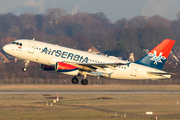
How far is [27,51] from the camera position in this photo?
181 feet

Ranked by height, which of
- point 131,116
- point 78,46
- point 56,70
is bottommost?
point 131,116

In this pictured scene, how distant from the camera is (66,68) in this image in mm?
55188

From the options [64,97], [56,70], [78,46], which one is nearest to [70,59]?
[56,70]

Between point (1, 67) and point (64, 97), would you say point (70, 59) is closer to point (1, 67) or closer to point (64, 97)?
point (64, 97)

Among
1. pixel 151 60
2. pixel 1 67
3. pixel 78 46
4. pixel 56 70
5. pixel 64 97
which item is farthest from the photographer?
pixel 78 46

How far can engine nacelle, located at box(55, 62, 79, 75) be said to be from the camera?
54662 mm

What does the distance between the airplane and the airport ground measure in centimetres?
658

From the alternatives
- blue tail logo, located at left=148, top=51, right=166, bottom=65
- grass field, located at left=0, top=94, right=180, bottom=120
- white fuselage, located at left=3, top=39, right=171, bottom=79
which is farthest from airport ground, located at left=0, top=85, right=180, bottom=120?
blue tail logo, located at left=148, top=51, right=166, bottom=65

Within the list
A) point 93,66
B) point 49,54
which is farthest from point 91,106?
point 49,54

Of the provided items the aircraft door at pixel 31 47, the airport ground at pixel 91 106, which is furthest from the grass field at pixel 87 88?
the aircraft door at pixel 31 47

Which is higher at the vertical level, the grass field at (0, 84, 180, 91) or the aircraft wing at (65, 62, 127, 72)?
the aircraft wing at (65, 62, 127, 72)

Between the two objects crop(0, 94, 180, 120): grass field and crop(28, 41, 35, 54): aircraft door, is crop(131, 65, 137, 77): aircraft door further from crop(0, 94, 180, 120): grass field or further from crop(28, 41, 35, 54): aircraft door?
crop(28, 41, 35, 54): aircraft door

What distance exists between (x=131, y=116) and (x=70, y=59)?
14382 millimetres

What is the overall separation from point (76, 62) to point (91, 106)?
14489 millimetres
